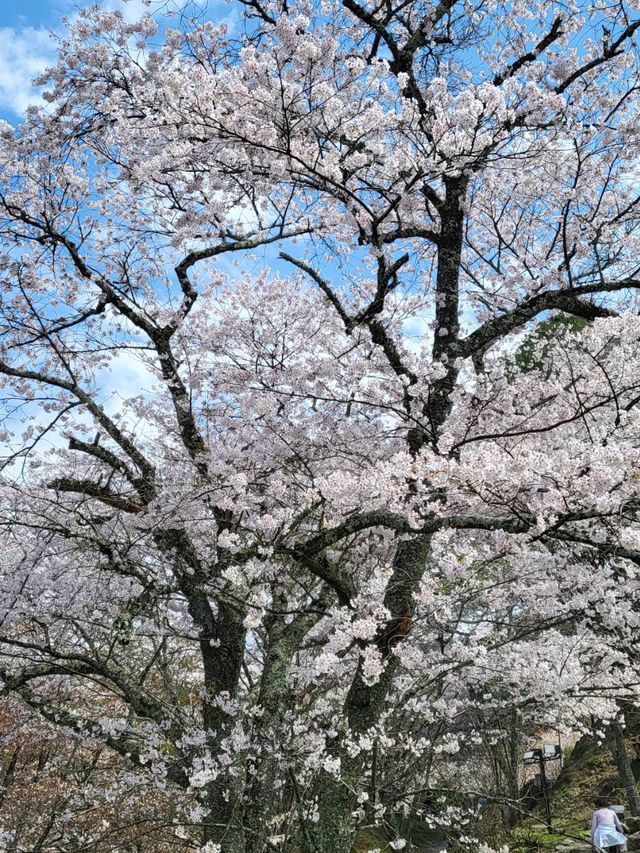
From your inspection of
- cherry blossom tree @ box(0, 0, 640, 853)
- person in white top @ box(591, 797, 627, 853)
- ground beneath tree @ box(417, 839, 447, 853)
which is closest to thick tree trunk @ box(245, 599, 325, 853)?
cherry blossom tree @ box(0, 0, 640, 853)

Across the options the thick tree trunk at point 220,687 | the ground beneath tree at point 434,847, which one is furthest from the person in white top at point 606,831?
the ground beneath tree at point 434,847

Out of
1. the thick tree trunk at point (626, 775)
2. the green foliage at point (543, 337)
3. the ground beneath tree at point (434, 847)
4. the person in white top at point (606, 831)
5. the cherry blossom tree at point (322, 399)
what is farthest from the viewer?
the ground beneath tree at point (434, 847)

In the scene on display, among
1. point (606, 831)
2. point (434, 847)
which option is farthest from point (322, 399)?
point (434, 847)

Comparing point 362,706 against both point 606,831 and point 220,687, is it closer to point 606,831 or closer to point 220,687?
point 220,687

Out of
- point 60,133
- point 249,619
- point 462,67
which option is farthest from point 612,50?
point 249,619

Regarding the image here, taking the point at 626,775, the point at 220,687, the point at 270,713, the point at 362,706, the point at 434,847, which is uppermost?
the point at 220,687

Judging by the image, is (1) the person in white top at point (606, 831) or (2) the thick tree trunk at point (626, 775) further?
(2) the thick tree trunk at point (626, 775)

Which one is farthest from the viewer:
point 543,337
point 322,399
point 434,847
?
point 434,847

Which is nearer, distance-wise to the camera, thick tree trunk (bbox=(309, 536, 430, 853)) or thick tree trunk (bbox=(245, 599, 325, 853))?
thick tree trunk (bbox=(309, 536, 430, 853))

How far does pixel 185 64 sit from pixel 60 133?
156cm

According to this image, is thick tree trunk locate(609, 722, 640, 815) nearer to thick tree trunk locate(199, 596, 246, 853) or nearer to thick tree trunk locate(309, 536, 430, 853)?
thick tree trunk locate(199, 596, 246, 853)

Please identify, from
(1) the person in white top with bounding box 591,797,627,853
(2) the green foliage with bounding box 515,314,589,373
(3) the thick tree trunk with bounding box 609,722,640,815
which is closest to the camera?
(2) the green foliage with bounding box 515,314,589,373

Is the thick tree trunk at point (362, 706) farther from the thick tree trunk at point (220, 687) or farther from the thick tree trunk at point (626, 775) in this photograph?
the thick tree trunk at point (626, 775)

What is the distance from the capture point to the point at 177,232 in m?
6.80
